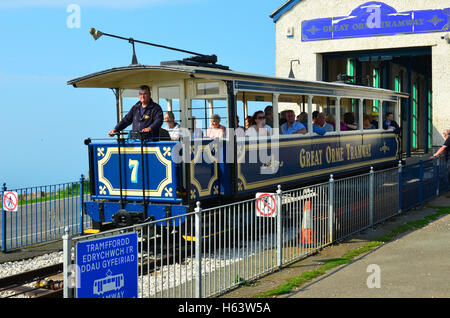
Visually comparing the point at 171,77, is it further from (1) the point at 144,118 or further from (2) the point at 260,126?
(2) the point at 260,126

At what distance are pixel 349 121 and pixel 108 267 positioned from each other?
1081cm

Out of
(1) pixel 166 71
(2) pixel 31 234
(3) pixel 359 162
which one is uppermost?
(1) pixel 166 71

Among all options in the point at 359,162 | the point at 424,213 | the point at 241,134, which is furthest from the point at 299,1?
the point at 241,134

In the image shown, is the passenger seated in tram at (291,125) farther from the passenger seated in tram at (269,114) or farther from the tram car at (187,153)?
the passenger seated in tram at (269,114)

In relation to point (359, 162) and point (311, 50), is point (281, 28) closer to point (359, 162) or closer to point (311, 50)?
point (311, 50)

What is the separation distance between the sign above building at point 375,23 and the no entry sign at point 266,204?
16959mm

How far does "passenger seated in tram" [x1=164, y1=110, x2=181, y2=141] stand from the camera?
10047 mm

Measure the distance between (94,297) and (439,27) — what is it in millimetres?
20620

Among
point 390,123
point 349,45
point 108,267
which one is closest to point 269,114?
point 108,267

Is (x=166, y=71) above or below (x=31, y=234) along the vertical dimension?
above

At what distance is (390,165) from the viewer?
18234mm

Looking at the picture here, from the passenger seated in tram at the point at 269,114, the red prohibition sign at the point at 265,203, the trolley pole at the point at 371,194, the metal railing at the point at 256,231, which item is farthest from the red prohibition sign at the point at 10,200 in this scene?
the trolley pole at the point at 371,194

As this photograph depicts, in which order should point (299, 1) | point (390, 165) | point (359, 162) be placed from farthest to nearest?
point (299, 1) → point (390, 165) → point (359, 162)
